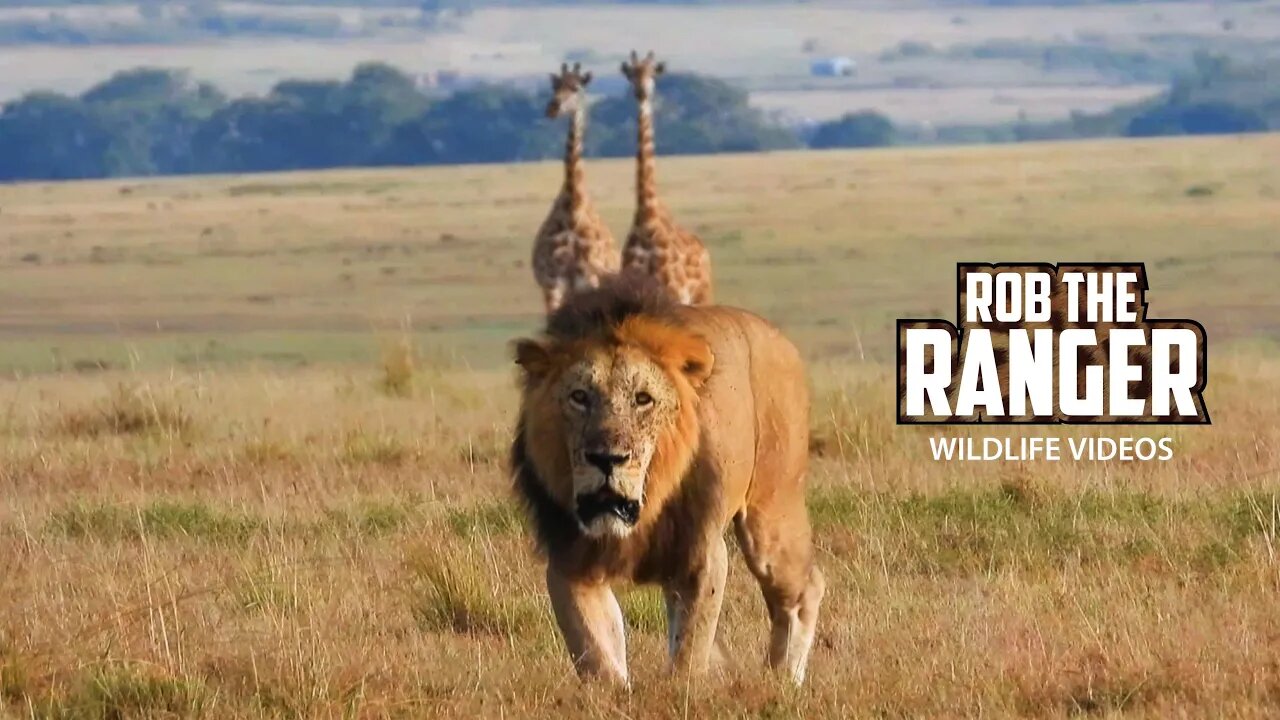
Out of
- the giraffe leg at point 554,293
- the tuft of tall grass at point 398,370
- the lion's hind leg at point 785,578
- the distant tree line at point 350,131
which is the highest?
the lion's hind leg at point 785,578

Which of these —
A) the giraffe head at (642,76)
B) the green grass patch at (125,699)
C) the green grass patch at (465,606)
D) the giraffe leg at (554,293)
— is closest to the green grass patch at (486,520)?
the green grass patch at (465,606)

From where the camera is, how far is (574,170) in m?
16.4

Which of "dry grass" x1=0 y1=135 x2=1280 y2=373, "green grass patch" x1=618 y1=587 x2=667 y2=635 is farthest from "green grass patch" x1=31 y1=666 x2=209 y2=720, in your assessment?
"dry grass" x1=0 y1=135 x2=1280 y2=373

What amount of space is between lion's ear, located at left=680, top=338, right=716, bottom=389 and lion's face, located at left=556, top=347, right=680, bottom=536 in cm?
9

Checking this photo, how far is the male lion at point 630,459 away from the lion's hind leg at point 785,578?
6.2 inches

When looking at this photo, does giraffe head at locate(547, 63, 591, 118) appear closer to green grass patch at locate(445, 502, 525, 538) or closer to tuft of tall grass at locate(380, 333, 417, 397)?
tuft of tall grass at locate(380, 333, 417, 397)

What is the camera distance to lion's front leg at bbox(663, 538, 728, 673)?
5938 mm

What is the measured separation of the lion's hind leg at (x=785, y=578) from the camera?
6422mm

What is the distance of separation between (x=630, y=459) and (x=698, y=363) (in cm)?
39

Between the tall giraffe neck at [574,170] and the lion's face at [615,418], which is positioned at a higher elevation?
the lion's face at [615,418]

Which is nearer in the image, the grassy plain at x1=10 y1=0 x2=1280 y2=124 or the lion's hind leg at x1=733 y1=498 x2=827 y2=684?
the lion's hind leg at x1=733 y1=498 x2=827 y2=684

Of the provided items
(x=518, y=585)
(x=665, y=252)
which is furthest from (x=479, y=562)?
(x=665, y=252)

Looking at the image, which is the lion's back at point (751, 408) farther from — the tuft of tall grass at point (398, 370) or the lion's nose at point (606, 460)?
the tuft of tall grass at point (398, 370)

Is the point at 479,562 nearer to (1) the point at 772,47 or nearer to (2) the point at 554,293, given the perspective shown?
(2) the point at 554,293
